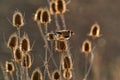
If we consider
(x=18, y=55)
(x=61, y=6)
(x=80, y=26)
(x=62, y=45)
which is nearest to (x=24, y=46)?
(x=18, y=55)

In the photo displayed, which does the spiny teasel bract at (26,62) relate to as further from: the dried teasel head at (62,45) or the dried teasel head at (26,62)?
the dried teasel head at (62,45)

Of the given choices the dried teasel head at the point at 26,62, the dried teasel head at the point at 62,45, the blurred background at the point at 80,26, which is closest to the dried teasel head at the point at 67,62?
the dried teasel head at the point at 62,45

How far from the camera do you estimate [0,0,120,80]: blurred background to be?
6395 millimetres

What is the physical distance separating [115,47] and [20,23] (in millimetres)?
3573

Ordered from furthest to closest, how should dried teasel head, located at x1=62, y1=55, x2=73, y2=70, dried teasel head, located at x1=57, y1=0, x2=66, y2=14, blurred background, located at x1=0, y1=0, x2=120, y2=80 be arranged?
1. blurred background, located at x1=0, y1=0, x2=120, y2=80
2. dried teasel head, located at x1=57, y1=0, x2=66, y2=14
3. dried teasel head, located at x1=62, y1=55, x2=73, y2=70

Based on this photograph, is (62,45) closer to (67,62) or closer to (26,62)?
(67,62)

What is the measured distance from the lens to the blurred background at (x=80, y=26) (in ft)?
21.0

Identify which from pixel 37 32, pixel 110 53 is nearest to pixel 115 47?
pixel 110 53

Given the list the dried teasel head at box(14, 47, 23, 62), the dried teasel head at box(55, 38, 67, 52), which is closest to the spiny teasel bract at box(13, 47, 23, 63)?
the dried teasel head at box(14, 47, 23, 62)

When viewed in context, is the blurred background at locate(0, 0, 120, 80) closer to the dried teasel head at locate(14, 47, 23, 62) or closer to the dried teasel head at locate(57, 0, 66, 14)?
the dried teasel head at locate(57, 0, 66, 14)

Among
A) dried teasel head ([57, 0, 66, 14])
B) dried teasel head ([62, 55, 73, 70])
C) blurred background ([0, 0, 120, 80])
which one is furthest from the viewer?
blurred background ([0, 0, 120, 80])

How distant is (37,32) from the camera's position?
7.48 meters

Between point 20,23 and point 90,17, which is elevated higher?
point 90,17

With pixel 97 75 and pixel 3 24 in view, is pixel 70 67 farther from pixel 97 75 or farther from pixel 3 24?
pixel 3 24
